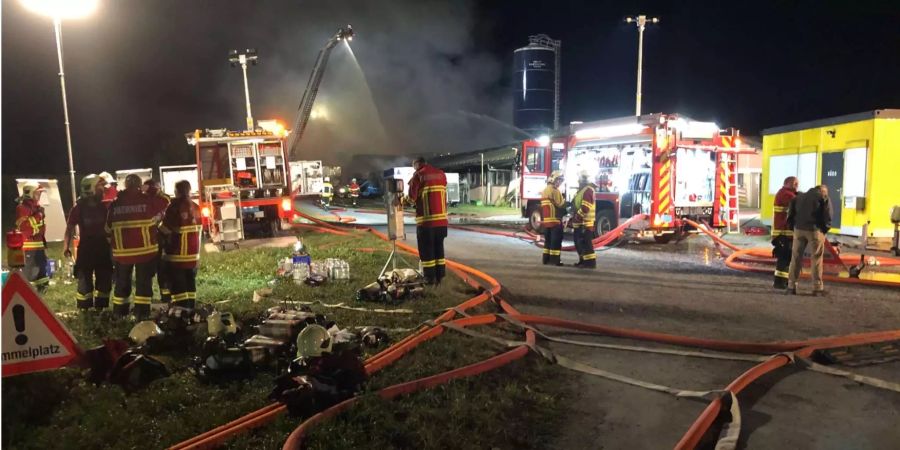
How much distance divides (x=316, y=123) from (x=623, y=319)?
47.7m

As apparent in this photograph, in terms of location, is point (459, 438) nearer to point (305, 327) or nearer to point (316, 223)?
point (305, 327)

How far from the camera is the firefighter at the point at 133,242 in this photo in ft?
20.1

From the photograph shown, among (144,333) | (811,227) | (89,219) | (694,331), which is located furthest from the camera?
(811,227)

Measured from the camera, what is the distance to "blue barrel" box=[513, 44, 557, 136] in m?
43.5

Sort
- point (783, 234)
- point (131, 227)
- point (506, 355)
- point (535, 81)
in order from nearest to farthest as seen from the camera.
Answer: point (506, 355) → point (131, 227) → point (783, 234) → point (535, 81)

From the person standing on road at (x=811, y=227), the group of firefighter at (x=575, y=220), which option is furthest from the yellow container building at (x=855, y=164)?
the group of firefighter at (x=575, y=220)

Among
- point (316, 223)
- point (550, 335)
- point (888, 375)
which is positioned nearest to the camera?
point (888, 375)

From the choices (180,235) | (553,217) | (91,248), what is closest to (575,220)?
(553,217)

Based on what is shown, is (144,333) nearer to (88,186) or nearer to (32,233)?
(88,186)

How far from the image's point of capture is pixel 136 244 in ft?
20.1

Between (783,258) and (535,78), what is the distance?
123 ft

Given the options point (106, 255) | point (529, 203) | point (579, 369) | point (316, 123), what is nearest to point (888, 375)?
point (579, 369)

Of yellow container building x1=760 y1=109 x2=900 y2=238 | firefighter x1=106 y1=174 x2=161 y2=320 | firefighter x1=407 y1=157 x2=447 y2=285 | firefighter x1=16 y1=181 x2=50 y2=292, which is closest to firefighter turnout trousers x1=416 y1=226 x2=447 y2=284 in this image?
firefighter x1=407 y1=157 x2=447 y2=285

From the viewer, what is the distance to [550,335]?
5.79 m
